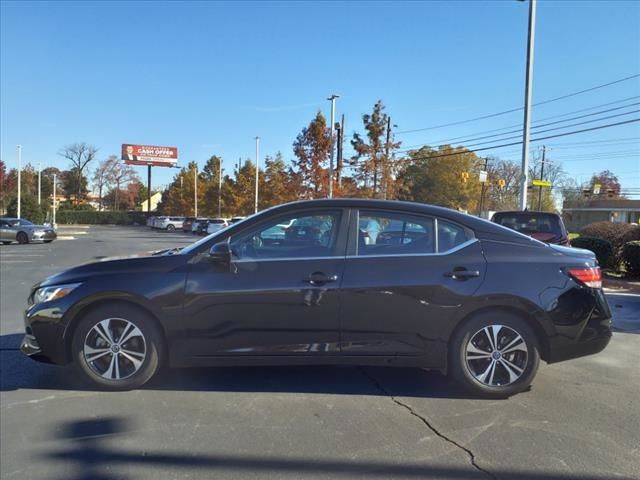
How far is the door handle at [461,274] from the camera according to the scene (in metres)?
4.31

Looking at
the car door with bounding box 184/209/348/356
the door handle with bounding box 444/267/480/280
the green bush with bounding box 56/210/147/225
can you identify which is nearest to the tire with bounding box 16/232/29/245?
the car door with bounding box 184/209/348/356

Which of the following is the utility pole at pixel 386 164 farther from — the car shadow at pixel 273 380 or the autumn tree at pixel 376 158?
the car shadow at pixel 273 380

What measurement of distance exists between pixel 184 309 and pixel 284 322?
81 centimetres

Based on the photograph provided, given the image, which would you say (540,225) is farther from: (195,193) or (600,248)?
(195,193)

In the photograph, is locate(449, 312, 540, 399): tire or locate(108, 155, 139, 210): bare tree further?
locate(108, 155, 139, 210): bare tree

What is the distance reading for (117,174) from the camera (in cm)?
10519

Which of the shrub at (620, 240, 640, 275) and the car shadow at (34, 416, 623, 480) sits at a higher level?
the shrub at (620, 240, 640, 275)

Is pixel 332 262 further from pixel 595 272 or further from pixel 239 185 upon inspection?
pixel 239 185

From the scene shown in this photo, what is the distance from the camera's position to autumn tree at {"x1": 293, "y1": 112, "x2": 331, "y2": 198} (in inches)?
1282

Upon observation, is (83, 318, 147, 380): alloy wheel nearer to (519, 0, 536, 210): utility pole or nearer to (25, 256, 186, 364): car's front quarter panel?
(25, 256, 186, 364): car's front quarter panel

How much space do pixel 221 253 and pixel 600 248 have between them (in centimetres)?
1236

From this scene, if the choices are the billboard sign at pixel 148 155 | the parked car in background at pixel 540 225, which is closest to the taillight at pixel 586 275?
the parked car in background at pixel 540 225

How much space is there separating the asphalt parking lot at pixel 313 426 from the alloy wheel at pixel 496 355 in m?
0.24

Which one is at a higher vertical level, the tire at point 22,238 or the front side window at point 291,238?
the front side window at point 291,238
